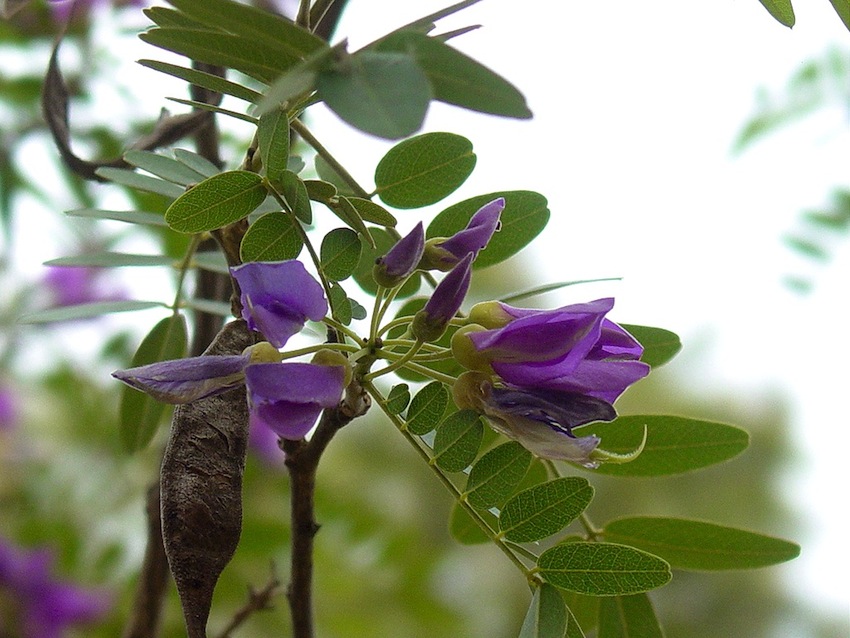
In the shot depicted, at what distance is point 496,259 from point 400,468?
1.78m

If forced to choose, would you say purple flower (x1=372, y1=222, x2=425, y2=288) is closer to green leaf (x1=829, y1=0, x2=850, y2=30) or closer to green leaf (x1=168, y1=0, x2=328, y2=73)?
green leaf (x1=168, y1=0, x2=328, y2=73)

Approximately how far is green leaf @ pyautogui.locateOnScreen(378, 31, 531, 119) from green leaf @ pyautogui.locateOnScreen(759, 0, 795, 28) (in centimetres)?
12

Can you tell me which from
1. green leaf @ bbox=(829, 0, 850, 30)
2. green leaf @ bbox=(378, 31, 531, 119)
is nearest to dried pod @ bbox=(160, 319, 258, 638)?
green leaf @ bbox=(378, 31, 531, 119)

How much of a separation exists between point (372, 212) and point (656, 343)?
0.46ft

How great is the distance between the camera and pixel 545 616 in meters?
0.29

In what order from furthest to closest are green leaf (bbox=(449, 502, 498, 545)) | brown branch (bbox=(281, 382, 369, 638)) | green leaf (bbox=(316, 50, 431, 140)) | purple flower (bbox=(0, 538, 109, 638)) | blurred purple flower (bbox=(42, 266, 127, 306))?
blurred purple flower (bbox=(42, 266, 127, 306)), purple flower (bbox=(0, 538, 109, 638)), green leaf (bbox=(449, 502, 498, 545)), brown branch (bbox=(281, 382, 369, 638)), green leaf (bbox=(316, 50, 431, 140))

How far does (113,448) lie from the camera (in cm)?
105

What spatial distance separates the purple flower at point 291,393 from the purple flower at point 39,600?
637mm

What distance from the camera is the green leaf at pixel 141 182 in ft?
1.13

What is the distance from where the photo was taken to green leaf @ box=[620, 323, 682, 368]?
14.4 inches

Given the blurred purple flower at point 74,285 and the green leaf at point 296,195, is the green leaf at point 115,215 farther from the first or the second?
the blurred purple flower at point 74,285

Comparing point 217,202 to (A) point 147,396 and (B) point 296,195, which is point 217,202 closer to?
(B) point 296,195

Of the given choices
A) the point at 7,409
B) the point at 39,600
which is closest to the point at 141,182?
the point at 39,600

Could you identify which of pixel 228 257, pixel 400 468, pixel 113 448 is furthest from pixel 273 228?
pixel 400 468
